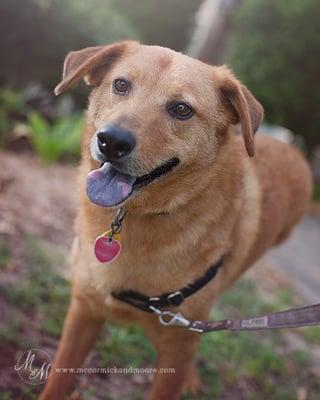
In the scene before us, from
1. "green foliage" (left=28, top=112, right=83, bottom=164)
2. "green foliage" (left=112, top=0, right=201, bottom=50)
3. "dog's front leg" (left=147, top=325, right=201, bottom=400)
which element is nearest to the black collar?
"dog's front leg" (left=147, top=325, right=201, bottom=400)

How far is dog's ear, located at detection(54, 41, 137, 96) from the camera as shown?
294 cm

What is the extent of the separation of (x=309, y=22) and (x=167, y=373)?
38.8 feet

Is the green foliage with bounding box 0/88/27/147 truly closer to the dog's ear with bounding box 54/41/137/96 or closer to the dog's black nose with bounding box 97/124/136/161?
A: the dog's ear with bounding box 54/41/137/96

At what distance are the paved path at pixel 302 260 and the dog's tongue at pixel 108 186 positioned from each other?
4650 millimetres

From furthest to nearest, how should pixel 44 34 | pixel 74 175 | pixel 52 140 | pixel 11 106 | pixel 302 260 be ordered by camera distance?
pixel 44 34
pixel 11 106
pixel 302 260
pixel 52 140
pixel 74 175

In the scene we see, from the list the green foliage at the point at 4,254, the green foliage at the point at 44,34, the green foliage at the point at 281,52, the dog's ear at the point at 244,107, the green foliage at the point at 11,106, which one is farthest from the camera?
the green foliage at the point at 281,52

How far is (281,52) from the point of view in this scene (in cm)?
1339

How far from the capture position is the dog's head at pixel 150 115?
2.54m

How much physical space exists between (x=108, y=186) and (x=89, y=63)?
77 cm

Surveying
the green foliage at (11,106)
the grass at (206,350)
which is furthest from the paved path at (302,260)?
the green foliage at (11,106)

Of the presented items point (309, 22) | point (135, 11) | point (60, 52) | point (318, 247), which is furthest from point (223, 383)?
point (135, 11)

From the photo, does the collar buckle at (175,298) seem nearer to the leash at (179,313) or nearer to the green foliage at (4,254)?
the leash at (179,313)

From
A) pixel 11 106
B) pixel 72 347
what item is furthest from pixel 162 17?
pixel 72 347

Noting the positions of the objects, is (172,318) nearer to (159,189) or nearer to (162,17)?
(159,189)
